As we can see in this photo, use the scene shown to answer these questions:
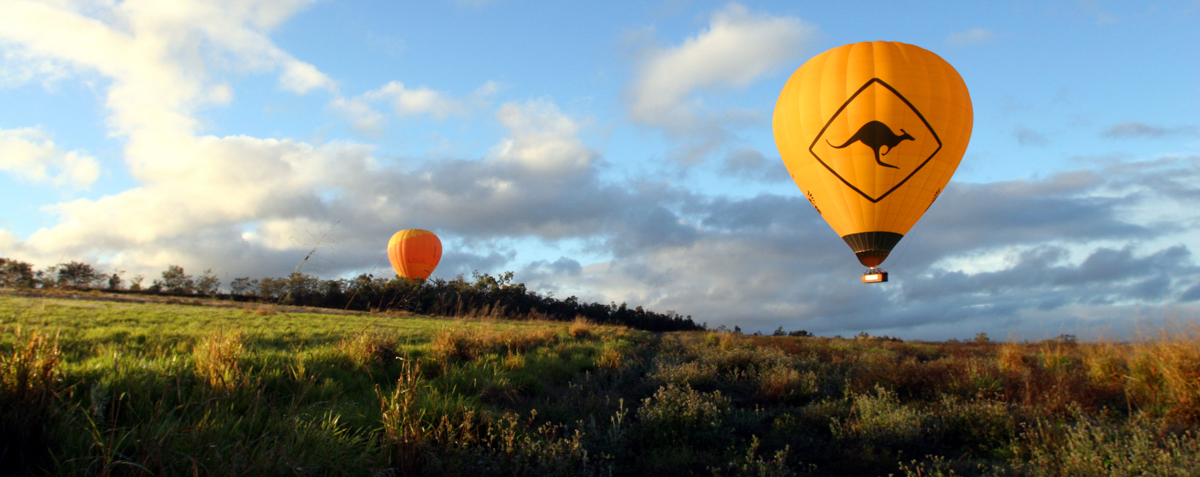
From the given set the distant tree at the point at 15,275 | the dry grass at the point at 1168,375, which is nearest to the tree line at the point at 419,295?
the distant tree at the point at 15,275

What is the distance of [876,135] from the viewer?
1560cm

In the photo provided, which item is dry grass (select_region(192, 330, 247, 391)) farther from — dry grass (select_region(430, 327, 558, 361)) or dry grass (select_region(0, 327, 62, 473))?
dry grass (select_region(430, 327, 558, 361))

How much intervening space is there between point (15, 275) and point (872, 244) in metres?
18.2

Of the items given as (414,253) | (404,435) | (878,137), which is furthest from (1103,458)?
(414,253)

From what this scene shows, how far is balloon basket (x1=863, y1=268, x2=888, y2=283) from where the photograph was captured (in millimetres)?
17281

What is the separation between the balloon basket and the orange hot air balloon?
34.1m

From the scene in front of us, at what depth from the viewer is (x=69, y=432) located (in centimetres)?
334

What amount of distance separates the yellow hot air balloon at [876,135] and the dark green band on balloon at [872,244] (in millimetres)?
32

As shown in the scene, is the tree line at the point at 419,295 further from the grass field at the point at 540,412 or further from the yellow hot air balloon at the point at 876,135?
the yellow hot air balloon at the point at 876,135

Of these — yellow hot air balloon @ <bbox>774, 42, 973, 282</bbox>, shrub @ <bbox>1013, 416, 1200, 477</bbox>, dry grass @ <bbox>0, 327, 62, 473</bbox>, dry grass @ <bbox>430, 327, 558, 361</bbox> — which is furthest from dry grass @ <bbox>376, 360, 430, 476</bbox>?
yellow hot air balloon @ <bbox>774, 42, 973, 282</bbox>

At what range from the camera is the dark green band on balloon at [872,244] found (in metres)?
16.6

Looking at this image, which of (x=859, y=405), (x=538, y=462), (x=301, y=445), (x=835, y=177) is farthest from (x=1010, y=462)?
(x=835, y=177)

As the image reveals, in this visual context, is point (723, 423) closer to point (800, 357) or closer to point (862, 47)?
point (800, 357)

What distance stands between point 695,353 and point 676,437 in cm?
692
